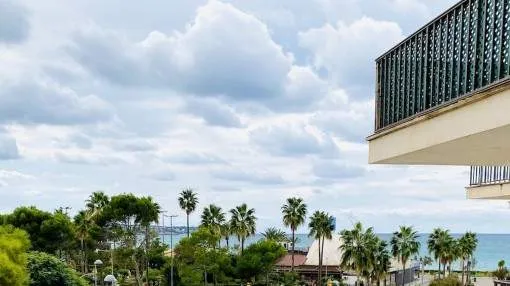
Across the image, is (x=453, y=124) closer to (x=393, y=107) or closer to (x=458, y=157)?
(x=458, y=157)

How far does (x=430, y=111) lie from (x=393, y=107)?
1.80 m

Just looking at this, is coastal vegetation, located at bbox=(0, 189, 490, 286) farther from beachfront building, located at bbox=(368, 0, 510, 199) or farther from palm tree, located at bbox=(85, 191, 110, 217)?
beachfront building, located at bbox=(368, 0, 510, 199)

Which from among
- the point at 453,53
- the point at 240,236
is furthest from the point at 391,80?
the point at 240,236

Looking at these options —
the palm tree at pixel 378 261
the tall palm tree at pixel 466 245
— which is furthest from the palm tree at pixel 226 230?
the tall palm tree at pixel 466 245

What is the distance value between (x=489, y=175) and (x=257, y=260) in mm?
30506

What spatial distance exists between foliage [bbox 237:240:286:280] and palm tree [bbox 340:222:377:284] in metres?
7.14

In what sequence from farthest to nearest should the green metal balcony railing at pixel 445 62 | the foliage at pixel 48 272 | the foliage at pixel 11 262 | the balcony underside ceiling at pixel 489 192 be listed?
the foliage at pixel 48 272 < the foliage at pixel 11 262 < the balcony underside ceiling at pixel 489 192 < the green metal balcony railing at pixel 445 62

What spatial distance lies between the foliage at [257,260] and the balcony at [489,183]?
28.8m

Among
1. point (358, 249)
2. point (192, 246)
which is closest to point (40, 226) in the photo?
point (192, 246)

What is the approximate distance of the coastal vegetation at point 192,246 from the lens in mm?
42094

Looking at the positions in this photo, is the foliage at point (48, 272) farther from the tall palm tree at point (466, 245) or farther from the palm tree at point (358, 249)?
the tall palm tree at point (466, 245)

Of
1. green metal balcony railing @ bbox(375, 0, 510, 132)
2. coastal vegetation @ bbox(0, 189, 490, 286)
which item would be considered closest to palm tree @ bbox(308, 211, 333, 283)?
coastal vegetation @ bbox(0, 189, 490, 286)

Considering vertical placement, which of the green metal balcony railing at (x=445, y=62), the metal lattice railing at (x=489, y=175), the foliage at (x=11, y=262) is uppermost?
the green metal balcony railing at (x=445, y=62)

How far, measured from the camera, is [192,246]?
43.1 m
